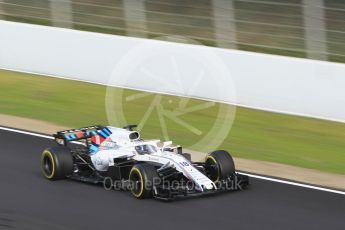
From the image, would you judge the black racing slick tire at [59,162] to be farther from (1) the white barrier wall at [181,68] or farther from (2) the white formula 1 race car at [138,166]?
(1) the white barrier wall at [181,68]

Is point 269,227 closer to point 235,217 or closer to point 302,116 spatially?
point 235,217

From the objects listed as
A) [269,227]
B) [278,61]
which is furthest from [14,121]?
[269,227]

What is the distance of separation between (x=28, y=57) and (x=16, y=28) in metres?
0.77

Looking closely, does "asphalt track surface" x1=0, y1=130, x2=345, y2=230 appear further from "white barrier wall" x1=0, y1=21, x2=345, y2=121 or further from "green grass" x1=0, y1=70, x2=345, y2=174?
"white barrier wall" x1=0, y1=21, x2=345, y2=121

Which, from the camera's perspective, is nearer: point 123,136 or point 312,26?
point 123,136

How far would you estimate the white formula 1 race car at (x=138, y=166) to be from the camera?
404 inches

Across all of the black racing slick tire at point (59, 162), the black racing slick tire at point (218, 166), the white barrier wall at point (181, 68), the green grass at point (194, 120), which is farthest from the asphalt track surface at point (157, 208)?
the white barrier wall at point (181, 68)

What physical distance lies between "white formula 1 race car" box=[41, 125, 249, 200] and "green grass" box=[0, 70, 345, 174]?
267 centimetres

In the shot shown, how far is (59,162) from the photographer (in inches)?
440

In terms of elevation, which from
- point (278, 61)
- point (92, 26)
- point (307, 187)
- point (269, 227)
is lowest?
point (269, 227)

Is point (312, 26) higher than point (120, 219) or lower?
higher

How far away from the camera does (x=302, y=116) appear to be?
1566 centimetres

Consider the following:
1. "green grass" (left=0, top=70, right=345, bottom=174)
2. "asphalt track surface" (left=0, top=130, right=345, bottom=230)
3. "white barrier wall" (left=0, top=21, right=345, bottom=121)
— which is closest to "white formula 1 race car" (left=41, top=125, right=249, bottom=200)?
"asphalt track surface" (left=0, top=130, right=345, bottom=230)

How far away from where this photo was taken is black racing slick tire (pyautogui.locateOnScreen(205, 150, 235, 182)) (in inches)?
426
